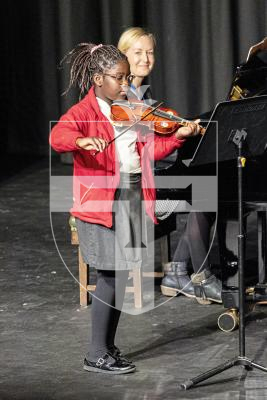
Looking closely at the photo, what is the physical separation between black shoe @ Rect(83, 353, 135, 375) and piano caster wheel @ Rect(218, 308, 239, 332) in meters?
0.62

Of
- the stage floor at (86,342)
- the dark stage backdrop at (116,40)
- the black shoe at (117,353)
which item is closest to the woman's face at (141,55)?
the stage floor at (86,342)

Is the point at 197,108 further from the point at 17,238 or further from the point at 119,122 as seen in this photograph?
the point at 119,122

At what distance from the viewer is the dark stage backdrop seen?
26.8 ft

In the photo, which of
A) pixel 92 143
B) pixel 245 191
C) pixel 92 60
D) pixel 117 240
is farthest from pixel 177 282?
pixel 92 143

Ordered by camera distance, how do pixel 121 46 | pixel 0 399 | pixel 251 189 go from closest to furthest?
pixel 0 399 < pixel 251 189 < pixel 121 46

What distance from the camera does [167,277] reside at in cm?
495

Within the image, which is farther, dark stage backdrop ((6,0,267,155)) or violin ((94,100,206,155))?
dark stage backdrop ((6,0,267,155))

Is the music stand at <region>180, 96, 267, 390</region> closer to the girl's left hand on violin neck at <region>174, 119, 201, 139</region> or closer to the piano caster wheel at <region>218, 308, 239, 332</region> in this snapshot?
the girl's left hand on violin neck at <region>174, 119, 201, 139</region>

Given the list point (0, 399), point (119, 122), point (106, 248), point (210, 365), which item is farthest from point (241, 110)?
point (0, 399)

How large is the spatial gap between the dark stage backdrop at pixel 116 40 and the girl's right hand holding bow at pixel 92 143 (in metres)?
4.81

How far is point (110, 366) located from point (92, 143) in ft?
3.04

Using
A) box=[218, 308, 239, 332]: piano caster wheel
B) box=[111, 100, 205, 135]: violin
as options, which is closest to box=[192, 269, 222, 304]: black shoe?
box=[218, 308, 239, 332]: piano caster wheel

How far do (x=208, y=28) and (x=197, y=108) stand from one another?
0.72m

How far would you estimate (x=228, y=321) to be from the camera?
4.31 metres
